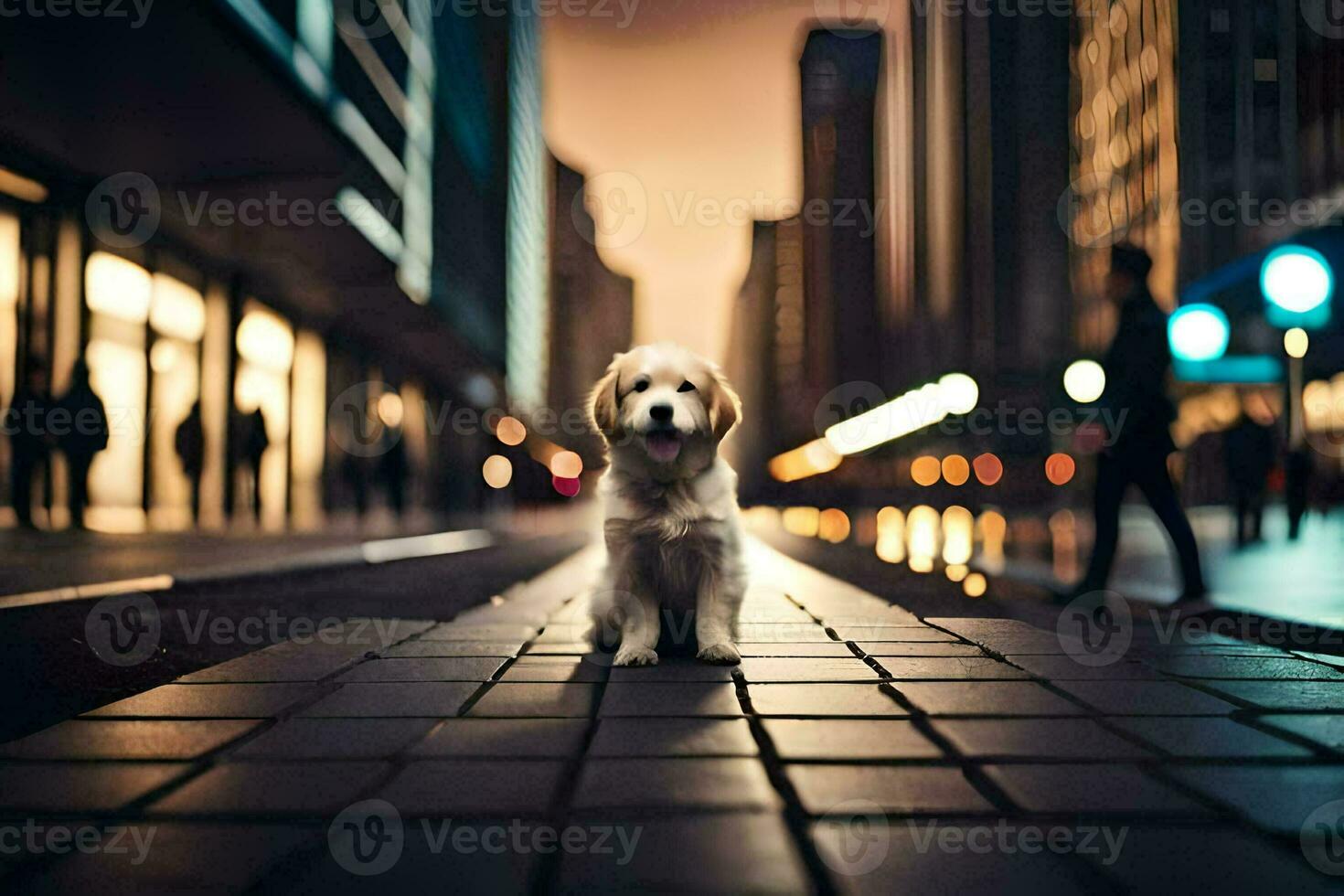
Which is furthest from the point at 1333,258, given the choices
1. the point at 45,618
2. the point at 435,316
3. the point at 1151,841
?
the point at 435,316

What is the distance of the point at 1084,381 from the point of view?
22.1 feet

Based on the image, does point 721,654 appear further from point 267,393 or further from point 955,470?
point 955,470

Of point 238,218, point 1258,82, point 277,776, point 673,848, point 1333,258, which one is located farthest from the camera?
point 1258,82

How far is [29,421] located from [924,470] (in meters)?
24.0

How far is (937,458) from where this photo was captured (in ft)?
95.9

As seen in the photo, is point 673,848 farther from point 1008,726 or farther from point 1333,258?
point 1333,258

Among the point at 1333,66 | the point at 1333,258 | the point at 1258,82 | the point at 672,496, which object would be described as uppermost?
the point at 1258,82

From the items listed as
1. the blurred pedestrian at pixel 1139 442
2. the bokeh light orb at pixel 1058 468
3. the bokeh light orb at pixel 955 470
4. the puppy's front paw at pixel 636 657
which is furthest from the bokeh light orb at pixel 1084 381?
the bokeh light orb at pixel 1058 468

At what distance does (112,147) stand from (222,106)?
92.7 inches

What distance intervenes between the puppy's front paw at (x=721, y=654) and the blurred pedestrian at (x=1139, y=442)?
3254 millimetres

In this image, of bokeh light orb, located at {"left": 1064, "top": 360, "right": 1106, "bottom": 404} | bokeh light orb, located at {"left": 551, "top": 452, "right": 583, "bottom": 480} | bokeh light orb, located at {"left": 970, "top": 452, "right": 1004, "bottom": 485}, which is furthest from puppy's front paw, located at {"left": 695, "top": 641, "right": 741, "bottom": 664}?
bokeh light orb, located at {"left": 551, "top": 452, "right": 583, "bottom": 480}

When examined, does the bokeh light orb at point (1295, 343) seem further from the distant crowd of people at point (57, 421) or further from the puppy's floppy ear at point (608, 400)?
the distant crowd of people at point (57, 421)

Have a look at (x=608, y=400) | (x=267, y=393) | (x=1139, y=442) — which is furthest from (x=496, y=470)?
(x=608, y=400)

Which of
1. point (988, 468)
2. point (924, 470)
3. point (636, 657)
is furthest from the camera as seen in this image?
point (924, 470)
